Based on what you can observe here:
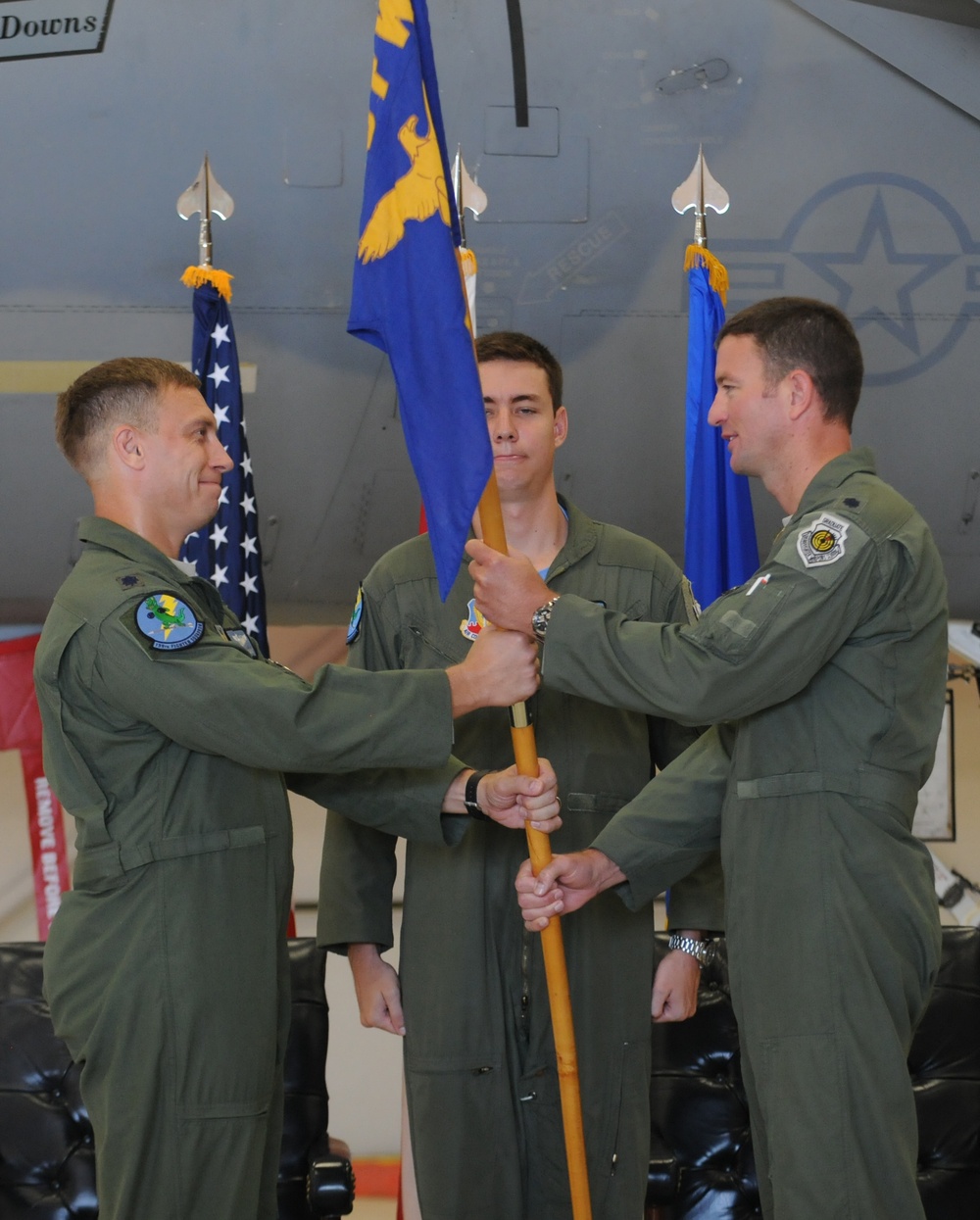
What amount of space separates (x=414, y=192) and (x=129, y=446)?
1.98ft

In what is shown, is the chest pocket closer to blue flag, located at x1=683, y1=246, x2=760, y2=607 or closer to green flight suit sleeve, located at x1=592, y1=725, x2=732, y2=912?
green flight suit sleeve, located at x1=592, y1=725, x2=732, y2=912

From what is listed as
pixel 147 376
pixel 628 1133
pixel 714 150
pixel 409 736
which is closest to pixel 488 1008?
pixel 628 1133

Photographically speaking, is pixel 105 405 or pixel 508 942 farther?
pixel 508 942

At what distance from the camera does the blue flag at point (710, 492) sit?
355cm

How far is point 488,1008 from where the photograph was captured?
2.08 metres

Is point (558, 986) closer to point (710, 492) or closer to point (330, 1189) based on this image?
point (330, 1189)

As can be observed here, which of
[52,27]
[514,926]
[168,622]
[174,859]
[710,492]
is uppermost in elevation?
[52,27]

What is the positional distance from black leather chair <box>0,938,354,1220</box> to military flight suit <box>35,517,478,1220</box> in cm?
59

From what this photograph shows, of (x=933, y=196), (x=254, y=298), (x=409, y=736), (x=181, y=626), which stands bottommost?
(x=409, y=736)

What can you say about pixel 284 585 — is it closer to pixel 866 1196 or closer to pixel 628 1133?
pixel 628 1133

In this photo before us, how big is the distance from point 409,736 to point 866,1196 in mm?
892

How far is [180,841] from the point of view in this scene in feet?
5.92

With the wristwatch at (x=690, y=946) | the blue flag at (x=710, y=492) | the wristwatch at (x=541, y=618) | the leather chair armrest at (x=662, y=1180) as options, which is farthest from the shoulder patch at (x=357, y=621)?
the blue flag at (x=710, y=492)

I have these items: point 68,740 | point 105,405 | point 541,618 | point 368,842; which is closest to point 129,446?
point 105,405
